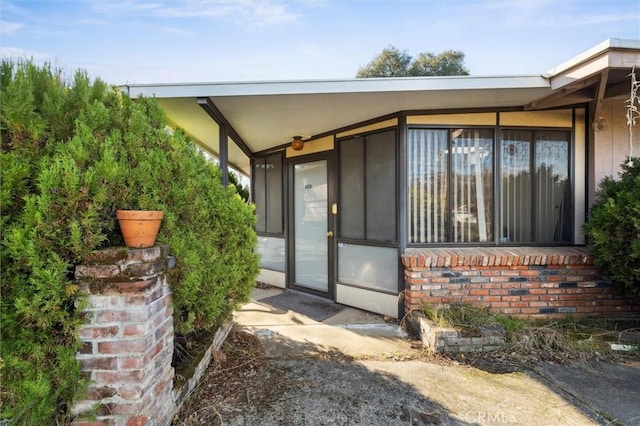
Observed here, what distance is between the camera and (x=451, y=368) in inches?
101

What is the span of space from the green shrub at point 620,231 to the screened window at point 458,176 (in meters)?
0.98

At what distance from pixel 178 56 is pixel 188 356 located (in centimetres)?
412

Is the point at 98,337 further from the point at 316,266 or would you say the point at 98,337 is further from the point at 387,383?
the point at 316,266

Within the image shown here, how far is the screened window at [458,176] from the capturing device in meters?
3.65

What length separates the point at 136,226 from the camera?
156 cm

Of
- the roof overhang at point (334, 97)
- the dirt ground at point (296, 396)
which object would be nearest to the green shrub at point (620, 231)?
the roof overhang at point (334, 97)

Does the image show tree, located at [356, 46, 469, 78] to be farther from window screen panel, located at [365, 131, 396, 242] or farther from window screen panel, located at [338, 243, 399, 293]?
window screen panel, located at [338, 243, 399, 293]

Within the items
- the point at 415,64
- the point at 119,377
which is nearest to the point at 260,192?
the point at 119,377

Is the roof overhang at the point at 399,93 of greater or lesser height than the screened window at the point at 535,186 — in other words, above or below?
above

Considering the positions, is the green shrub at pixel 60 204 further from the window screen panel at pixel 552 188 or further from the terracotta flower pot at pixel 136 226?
the window screen panel at pixel 552 188

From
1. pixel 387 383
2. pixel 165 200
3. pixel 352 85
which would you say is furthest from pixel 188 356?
pixel 352 85

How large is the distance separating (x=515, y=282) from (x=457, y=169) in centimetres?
144

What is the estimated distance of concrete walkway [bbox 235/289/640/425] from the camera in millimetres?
1949

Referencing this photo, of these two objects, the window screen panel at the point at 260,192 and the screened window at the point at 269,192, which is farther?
the window screen panel at the point at 260,192
